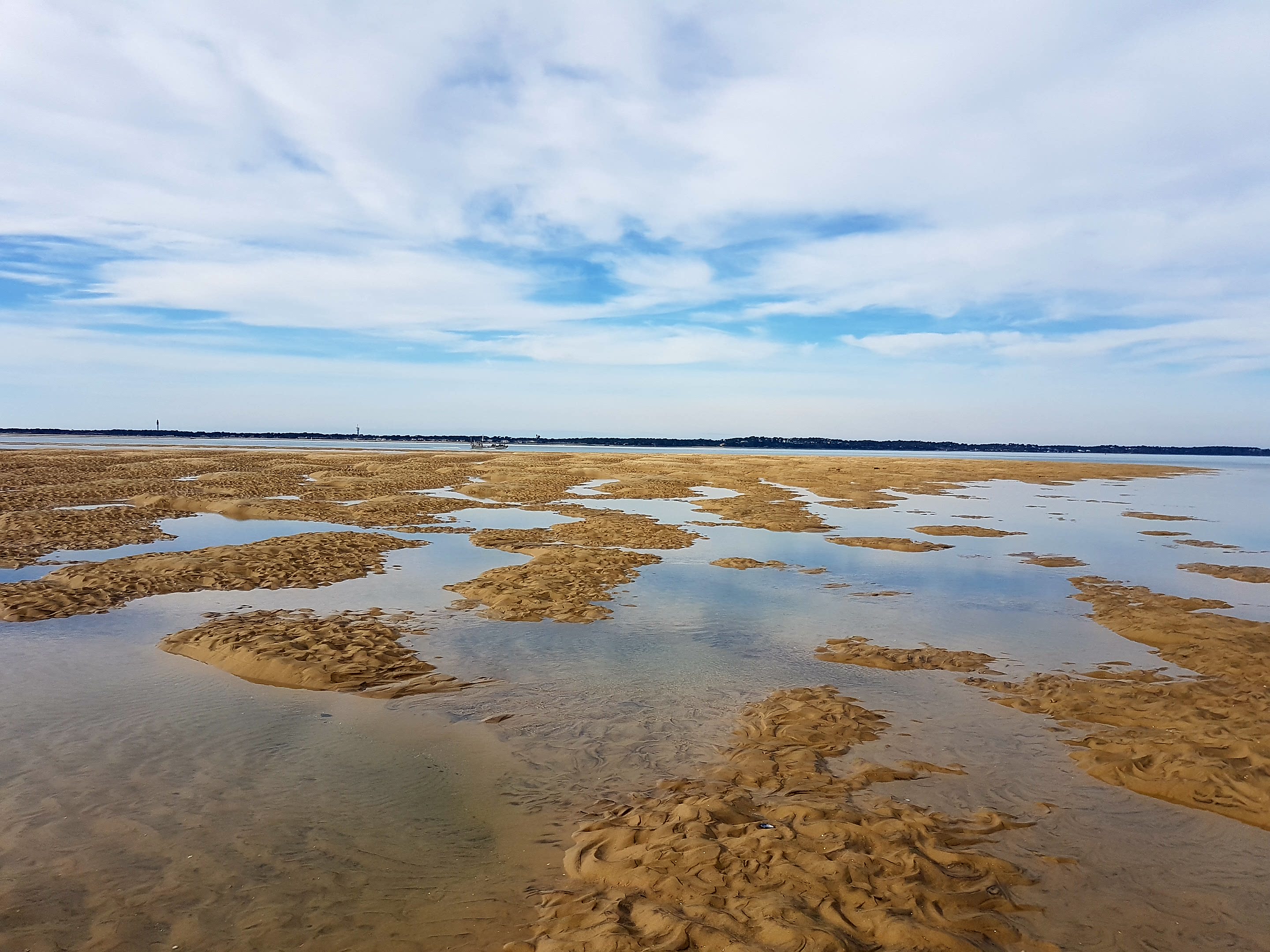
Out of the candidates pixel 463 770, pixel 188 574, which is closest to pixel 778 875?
pixel 463 770

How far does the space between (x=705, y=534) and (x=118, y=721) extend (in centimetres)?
1959

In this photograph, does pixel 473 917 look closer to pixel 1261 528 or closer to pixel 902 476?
pixel 1261 528

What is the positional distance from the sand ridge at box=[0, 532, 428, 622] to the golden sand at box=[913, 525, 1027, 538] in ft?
69.8

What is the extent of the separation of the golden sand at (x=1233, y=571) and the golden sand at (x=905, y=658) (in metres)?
13.2

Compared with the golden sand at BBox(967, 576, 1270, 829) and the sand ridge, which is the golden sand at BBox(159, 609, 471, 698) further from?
the golden sand at BBox(967, 576, 1270, 829)

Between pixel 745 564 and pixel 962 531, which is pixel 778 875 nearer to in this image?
pixel 745 564

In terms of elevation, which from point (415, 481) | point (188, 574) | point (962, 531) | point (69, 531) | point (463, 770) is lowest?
point (463, 770)

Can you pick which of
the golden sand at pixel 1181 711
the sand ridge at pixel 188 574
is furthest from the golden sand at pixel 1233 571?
the sand ridge at pixel 188 574

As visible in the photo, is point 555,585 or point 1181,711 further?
point 555,585

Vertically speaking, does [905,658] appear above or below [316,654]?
below

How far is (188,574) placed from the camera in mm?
16359

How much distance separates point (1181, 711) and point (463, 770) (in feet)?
31.9

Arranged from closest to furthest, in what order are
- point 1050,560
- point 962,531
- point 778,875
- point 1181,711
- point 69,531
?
point 778,875 → point 1181,711 → point 1050,560 → point 69,531 → point 962,531

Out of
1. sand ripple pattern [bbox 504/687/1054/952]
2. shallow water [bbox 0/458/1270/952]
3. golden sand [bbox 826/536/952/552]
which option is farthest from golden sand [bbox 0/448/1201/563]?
sand ripple pattern [bbox 504/687/1054/952]
